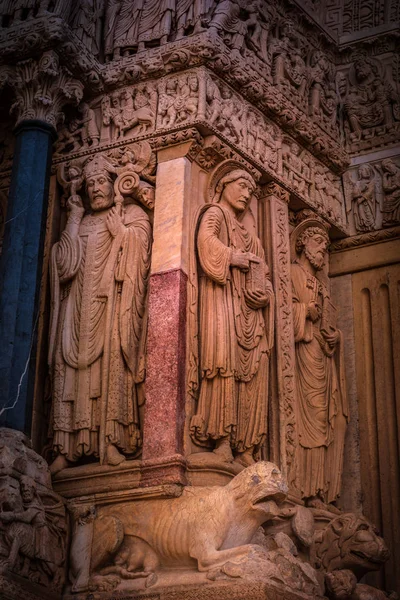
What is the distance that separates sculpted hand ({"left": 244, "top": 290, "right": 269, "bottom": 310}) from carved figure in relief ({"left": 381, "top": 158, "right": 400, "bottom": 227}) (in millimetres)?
2461

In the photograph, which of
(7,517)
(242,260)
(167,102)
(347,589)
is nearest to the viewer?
(7,517)

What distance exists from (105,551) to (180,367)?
1834 mm

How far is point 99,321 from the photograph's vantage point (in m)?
11.9

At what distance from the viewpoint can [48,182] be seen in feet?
40.3

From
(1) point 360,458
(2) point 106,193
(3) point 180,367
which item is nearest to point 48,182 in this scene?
(2) point 106,193

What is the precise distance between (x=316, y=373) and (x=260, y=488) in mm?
2924

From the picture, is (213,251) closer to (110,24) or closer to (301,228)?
(301,228)

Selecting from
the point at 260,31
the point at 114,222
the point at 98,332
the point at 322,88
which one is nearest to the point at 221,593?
the point at 98,332

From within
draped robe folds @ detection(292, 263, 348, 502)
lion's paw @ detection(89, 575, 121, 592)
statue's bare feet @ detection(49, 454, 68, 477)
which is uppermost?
draped robe folds @ detection(292, 263, 348, 502)

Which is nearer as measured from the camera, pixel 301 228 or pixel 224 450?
pixel 224 450

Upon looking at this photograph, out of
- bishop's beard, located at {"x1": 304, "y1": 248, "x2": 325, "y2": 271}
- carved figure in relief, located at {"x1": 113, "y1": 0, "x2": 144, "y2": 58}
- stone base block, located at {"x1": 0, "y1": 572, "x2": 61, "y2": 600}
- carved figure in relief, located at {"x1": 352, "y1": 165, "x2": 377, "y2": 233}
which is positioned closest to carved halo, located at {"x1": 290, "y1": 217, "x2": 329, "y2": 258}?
bishop's beard, located at {"x1": 304, "y1": 248, "x2": 325, "y2": 271}

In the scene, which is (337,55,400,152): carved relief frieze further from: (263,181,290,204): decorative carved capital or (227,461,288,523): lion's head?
(227,461,288,523): lion's head

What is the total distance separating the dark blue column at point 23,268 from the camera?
11055 mm

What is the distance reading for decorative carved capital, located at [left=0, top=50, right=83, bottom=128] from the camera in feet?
40.5
